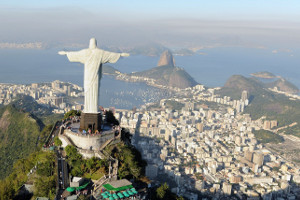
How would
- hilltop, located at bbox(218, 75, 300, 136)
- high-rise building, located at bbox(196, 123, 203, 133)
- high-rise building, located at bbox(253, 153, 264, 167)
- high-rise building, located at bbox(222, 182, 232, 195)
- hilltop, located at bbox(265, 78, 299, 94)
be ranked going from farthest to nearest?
hilltop, located at bbox(265, 78, 299, 94)
hilltop, located at bbox(218, 75, 300, 136)
high-rise building, located at bbox(196, 123, 203, 133)
high-rise building, located at bbox(253, 153, 264, 167)
high-rise building, located at bbox(222, 182, 232, 195)

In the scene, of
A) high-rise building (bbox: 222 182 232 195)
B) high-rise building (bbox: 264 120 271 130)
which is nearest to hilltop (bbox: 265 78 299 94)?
high-rise building (bbox: 264 120 271 130)

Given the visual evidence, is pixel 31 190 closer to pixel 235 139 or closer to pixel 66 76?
pixel 235 139

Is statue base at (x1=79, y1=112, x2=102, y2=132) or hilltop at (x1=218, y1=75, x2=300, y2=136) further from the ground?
statue base at (x1=79, y1=112, x2=102, y2=132)

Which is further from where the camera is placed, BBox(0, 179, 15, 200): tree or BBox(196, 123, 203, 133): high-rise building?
BBox(196, 123, 203, 133): high-rise building

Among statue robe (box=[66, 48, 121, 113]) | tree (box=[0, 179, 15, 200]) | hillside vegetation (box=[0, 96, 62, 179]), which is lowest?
hillside vegetation (box=[0, 96, 62, 179])

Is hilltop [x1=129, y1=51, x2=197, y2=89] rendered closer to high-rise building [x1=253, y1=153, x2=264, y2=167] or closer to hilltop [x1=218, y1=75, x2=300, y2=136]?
hilltop [x1=218, y1=75, x2=300, y2=136]

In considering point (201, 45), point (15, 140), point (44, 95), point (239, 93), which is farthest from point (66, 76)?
point (201, 45)
